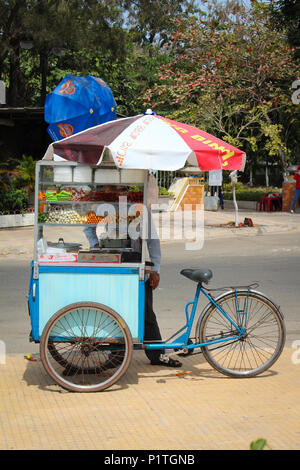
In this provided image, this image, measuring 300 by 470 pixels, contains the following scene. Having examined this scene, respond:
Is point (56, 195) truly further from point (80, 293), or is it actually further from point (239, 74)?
point (239, 74)

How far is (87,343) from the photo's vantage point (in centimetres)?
520

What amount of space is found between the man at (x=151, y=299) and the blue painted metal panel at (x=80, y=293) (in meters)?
0.29

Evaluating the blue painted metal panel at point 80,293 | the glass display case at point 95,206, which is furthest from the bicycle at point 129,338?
the glass display case at point 95,206

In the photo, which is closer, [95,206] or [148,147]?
[148,147]

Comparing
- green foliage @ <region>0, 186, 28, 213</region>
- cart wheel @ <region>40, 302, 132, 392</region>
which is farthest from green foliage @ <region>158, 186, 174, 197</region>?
cart wheel @ <region>40, 302, 132, 392</region>

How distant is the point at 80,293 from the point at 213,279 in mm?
5142

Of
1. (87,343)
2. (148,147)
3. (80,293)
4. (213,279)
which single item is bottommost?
(213,279)

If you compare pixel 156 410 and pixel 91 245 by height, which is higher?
pixel 91 245

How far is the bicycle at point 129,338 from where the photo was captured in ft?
16.5

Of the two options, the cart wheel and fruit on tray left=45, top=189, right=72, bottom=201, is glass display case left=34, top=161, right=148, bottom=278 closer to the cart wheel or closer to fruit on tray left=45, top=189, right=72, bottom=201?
fruit on tray left=45, top=189, right=72, bottom=201

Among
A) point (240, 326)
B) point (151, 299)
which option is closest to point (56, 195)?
point (151, 299)

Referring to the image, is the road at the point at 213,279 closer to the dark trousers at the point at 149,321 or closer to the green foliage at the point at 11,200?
the dark trousers at the point at 149,321

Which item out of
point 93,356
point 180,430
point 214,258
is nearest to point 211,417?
point 180,430

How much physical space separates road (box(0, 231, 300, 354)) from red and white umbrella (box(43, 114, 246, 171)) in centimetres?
223
